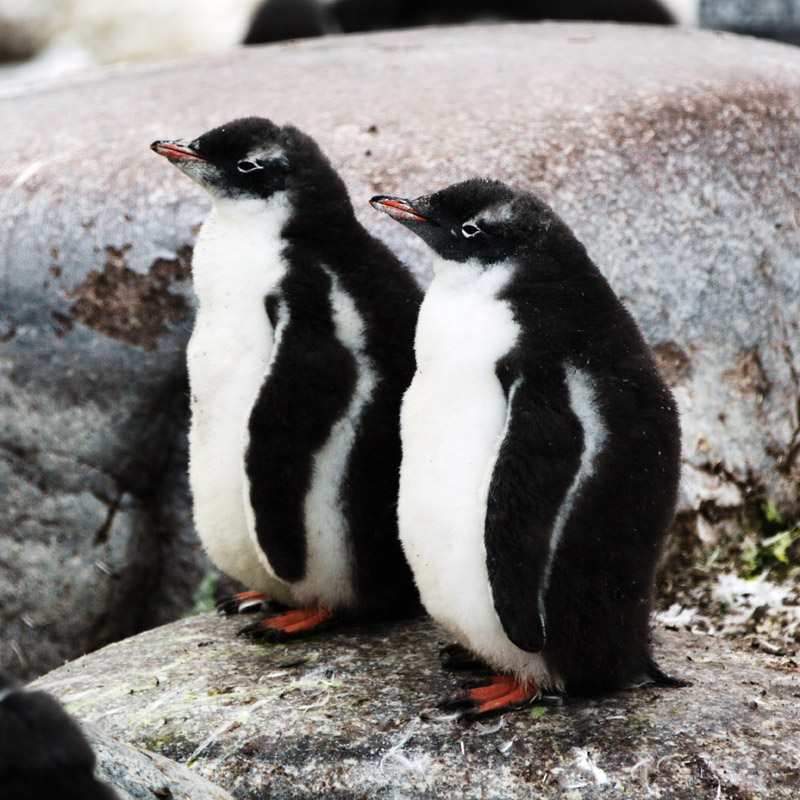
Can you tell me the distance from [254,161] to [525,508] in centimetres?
134

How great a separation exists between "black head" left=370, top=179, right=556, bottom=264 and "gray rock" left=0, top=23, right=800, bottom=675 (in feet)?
4.26

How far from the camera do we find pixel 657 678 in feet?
9.70

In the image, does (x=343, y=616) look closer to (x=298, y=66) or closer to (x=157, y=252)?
(x=157, y=252)

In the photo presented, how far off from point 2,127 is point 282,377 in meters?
2.87

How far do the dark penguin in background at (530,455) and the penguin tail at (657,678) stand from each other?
130mm

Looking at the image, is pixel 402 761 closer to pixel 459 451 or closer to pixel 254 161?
pixel 459 451

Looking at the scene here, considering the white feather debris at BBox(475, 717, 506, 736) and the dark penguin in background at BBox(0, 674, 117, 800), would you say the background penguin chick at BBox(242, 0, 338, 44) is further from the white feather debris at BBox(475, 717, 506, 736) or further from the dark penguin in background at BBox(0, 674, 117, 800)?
the dark penguin in background at BBox(0, 674, 117, 800)

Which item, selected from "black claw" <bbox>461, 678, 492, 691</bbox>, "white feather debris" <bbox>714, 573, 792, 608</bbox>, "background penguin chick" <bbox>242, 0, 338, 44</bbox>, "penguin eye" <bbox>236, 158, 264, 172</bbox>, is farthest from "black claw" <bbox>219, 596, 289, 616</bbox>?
"background penguin chick" <bbox>242, 0, 338, 44</bbox>

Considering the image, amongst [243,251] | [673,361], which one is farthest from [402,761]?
[673,361]

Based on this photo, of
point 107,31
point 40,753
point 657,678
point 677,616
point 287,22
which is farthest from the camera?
point 107,31

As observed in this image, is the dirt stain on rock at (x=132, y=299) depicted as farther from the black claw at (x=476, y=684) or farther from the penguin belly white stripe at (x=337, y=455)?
the black claw at (x=476, y=684)

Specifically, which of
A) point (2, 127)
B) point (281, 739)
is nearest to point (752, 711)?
point (281, 739)

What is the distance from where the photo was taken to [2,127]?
17.1 feet

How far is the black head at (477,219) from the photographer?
2.75 m
